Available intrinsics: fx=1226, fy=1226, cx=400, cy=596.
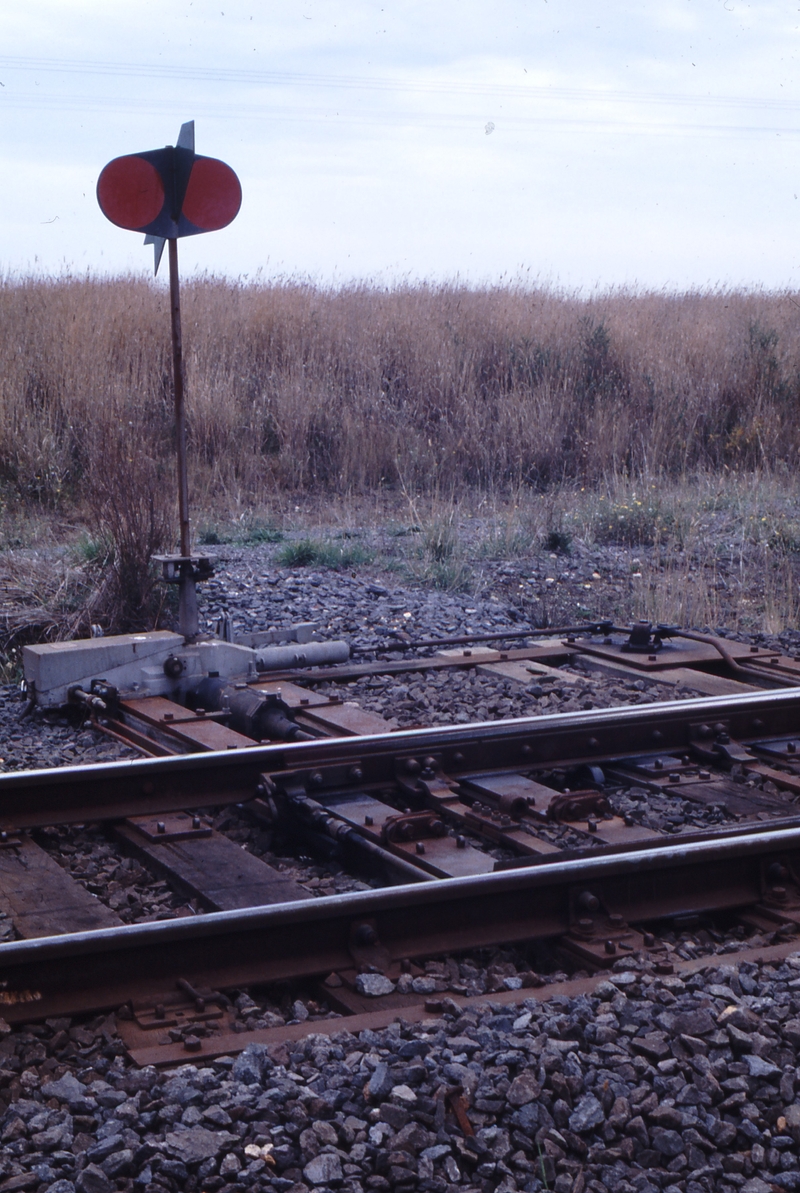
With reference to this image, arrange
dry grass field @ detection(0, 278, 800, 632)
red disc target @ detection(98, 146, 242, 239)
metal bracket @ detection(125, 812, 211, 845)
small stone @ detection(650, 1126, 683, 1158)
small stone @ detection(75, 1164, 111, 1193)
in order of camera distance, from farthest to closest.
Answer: dry grass field @ detection(0, 278, 800, 632), red disc target @ detection(98, 146, 242, 239), metal bracket @ detection(125, 812, 211, 845), small stone @ detection(650, 1126, 683, 1158), small stone @ detection(75, 1164, 111, 1193)

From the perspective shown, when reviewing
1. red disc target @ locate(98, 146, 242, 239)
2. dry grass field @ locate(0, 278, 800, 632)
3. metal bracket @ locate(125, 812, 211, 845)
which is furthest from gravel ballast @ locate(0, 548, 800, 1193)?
dry grass field @ locate(0, 278, 800, 632)

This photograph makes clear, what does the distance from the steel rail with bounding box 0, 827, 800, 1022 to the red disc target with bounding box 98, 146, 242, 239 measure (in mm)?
3769

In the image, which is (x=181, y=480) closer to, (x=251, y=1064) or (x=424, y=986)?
(x=424, y=986)

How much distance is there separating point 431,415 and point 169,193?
35.4ft

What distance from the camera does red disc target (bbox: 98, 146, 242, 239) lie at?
5.73m

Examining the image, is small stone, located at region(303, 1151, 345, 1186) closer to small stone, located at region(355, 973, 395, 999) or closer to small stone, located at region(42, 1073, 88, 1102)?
small stone, located at region(42, 1073, 88, 1102)

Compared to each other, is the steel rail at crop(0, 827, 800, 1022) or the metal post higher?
the metal post

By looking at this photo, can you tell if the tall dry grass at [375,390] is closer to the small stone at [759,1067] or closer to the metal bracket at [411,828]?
the metal bracket at [411,828]

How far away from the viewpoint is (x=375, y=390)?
16500 mm

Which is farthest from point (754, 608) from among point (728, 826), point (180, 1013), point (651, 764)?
point (180, 1013)

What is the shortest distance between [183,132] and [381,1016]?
4.39 meters

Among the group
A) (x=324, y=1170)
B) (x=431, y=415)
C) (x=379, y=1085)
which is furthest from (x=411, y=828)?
(x=431, y=415)

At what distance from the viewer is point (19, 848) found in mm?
4086

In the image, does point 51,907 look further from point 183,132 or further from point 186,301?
point 186,301
